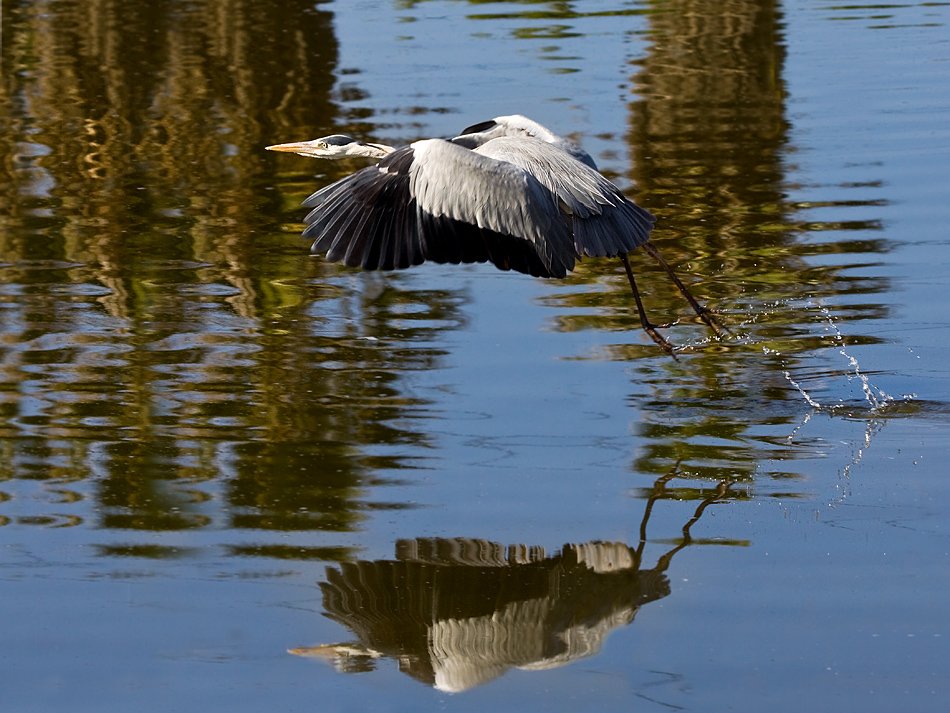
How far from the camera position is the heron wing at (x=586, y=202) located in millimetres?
7297

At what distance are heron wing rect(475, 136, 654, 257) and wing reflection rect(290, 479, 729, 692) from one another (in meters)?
1.71

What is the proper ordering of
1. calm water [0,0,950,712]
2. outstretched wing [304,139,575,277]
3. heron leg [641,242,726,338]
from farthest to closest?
1. heron leg [641,242,726,338]
2. outstretched wing [304,139,575,277]
3. calm water [0,0,950,712]

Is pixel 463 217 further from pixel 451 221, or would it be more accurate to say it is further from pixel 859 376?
pixel 859 376

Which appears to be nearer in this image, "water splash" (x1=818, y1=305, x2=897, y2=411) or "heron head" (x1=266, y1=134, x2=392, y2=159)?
"water splash" (x1=818, y1=305, x2=897, y2=411)

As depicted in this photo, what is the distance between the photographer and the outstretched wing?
7055mm

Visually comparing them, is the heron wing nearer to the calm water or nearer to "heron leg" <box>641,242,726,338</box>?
"heron leg" <box>641,242,726,338</box>

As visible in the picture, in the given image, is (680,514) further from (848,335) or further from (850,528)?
(848,335)

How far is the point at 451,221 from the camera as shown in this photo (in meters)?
7.11

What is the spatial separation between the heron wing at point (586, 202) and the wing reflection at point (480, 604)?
1.71 metres

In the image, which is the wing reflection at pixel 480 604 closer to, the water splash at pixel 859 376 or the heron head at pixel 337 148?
the water splash at pixel 859 376

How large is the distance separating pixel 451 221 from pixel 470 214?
0.10m

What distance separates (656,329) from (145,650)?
3.81m

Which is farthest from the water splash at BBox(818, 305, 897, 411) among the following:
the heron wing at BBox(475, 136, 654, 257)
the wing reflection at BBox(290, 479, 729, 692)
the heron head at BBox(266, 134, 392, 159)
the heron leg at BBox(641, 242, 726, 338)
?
the heron head at BBox(266, 134, 392, 159)

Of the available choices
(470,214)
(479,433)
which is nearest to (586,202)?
(470,214)
